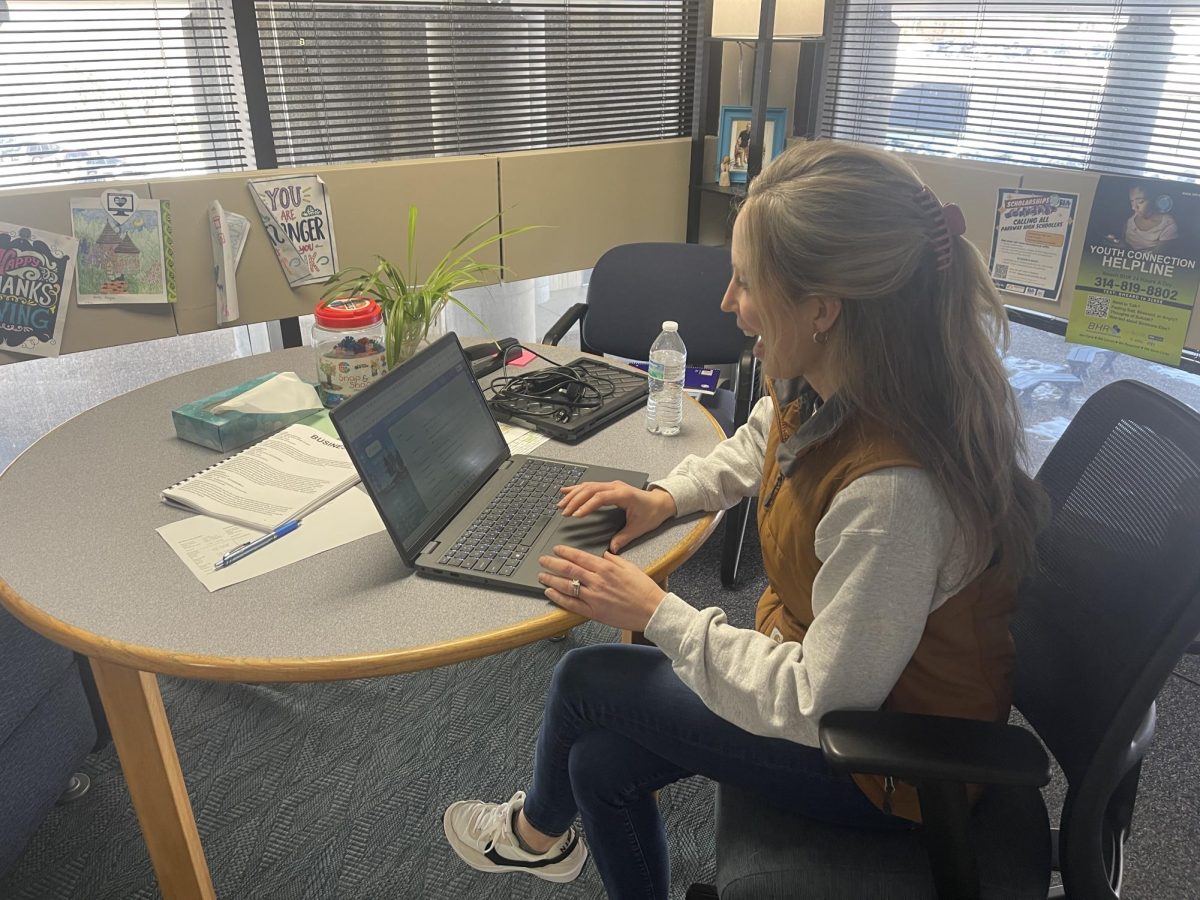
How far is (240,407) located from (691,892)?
1.20 meters

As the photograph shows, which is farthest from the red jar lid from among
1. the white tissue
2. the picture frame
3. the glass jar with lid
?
the picture frame

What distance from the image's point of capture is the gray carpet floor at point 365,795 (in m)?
1.60

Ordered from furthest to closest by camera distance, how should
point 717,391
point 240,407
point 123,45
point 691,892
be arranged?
point 717,391 → point 123,45 → point 240,407 → point 691,892

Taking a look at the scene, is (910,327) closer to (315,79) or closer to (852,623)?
(852,623)

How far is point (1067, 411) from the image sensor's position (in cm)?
262

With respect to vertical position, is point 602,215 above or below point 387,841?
above

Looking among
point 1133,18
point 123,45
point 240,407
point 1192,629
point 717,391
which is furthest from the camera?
point 717,391

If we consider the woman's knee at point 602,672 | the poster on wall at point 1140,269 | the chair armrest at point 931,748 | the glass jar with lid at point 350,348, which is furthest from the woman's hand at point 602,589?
the poster on wall at point 1140,269

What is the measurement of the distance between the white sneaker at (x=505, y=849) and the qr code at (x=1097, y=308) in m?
1.78

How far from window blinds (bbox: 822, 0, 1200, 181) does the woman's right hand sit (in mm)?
1672

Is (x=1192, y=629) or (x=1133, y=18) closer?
(x=1192, y=629)

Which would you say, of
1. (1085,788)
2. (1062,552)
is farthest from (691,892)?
(1062,552)

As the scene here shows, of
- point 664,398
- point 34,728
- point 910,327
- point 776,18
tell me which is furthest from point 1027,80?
point 34,728

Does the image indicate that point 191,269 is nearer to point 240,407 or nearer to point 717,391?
point 240,407
